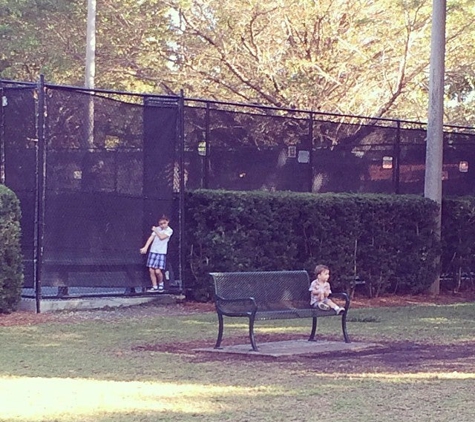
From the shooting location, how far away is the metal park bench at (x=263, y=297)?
1122 cm

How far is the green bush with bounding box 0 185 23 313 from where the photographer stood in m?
13.9

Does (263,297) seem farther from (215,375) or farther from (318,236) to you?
(318,236)

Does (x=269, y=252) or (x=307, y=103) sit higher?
(x=307, y=103)

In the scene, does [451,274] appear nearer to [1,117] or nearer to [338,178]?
[338,178]

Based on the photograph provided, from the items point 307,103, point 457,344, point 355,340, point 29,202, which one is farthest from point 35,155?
point 307,103

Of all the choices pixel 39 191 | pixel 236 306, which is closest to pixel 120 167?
pixel 39 191

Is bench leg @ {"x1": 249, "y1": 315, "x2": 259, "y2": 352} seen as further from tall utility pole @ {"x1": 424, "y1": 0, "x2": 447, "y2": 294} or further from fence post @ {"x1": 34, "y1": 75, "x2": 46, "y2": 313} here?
tall utility pole @ {"x1": 424, "y1": 0, "x2": 447, "y2": 294}

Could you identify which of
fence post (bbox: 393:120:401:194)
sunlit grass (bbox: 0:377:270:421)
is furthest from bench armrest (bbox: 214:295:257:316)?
fence post (bbox: 393:120:401:194)

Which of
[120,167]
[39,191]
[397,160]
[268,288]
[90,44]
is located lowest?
[268,288]

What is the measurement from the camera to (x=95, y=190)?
15000 millimetres

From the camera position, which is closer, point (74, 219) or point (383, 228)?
point (74, 219)

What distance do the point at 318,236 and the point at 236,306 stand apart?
5.95 m

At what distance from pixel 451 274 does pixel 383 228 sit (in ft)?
7.28

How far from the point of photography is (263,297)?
11.7 meters
